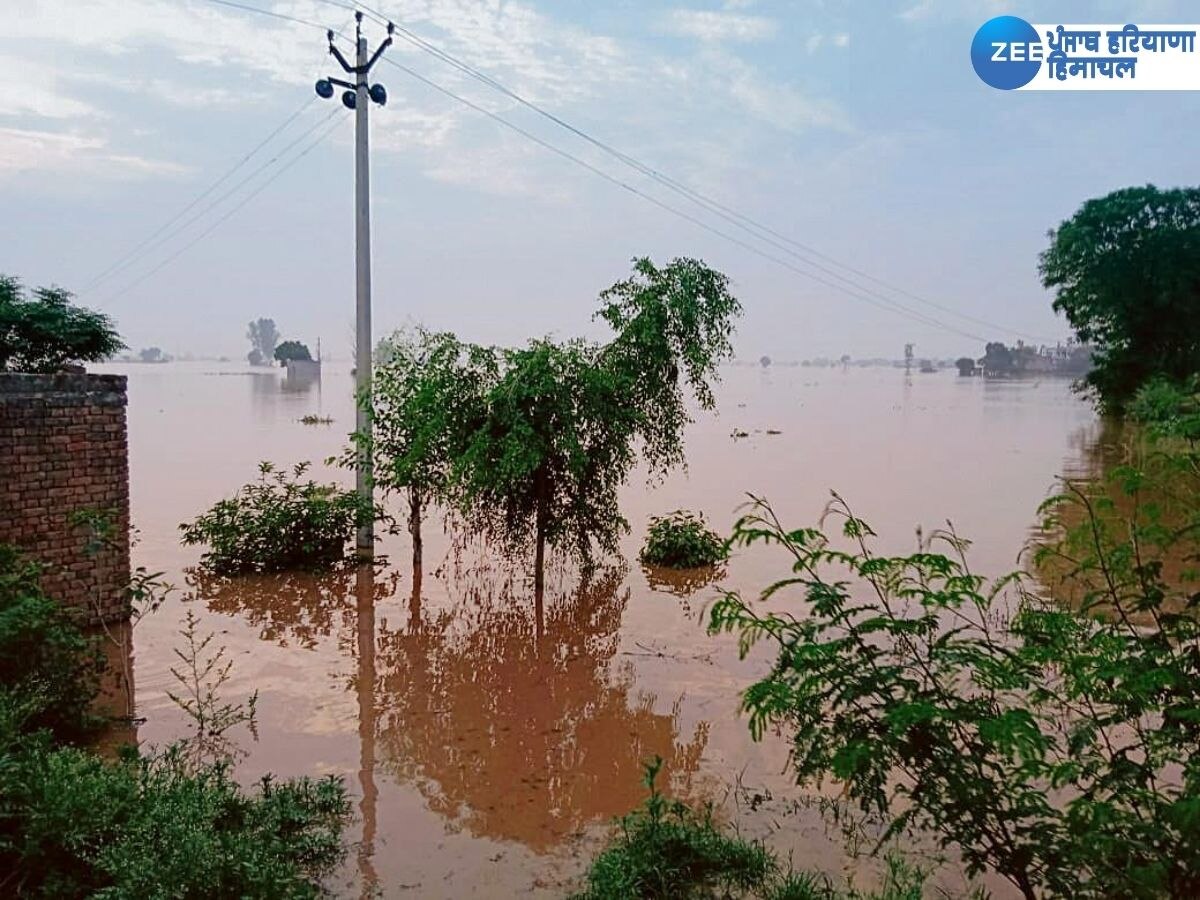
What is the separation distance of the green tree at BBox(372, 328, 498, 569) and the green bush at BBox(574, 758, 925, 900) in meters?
5.61

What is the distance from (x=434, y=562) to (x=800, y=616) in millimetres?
5106

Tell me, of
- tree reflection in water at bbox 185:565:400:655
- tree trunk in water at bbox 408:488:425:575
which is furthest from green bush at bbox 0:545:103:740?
tree trunk in water at bbox 408:488:425:575

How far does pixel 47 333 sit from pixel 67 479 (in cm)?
242

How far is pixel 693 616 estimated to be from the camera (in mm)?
9234

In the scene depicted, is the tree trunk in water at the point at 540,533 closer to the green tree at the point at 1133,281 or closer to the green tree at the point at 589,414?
the green tree at the point at 589,414

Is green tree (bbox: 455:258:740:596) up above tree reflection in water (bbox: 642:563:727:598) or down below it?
above

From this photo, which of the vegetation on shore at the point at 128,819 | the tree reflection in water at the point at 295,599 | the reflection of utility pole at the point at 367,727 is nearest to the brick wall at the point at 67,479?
the tree reflection in water at the point at 295,599

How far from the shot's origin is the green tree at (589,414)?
8883 mm

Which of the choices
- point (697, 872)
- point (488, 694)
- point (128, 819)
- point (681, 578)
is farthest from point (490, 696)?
point (681, 578)

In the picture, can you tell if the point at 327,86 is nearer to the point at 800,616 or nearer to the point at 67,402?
the point at 67,402

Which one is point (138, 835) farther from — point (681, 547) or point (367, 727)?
point (681, 547)

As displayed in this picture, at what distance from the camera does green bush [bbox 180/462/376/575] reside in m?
10.5

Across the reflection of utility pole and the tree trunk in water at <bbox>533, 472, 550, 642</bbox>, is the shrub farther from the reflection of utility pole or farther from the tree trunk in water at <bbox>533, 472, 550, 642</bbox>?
the tree trunk in water at <bbox>533, 472, 550, 642</bbox>

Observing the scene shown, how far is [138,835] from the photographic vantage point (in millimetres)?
3646
